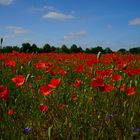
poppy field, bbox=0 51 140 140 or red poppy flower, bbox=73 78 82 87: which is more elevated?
red poppy flower, bbox=73 78 82 87

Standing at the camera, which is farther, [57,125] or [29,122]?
[29,122]

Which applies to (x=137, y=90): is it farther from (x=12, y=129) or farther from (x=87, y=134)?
(x=12, y=129)

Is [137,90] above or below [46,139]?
above

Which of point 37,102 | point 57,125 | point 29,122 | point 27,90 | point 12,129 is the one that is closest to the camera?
point 12,129

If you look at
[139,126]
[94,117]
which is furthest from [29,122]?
[139,126]

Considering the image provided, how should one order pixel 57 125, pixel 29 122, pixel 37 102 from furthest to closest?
pixel 37 102
pixel 29 122
pixel 57 125

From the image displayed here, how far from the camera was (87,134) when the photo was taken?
10.3 feet

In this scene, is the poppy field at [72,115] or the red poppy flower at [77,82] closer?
the poppy field at [72,115]

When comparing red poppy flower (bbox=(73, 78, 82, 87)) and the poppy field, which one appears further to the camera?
red poppy flower (bbox=(73, 78, 82, 87))

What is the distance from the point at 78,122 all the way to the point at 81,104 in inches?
15.9

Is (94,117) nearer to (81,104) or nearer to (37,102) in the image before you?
(81,104)

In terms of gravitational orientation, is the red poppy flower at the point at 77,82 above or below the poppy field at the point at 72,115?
above

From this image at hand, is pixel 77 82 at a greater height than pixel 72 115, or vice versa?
pixel 77 82

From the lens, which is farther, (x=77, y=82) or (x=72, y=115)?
(x=77, y=82)
